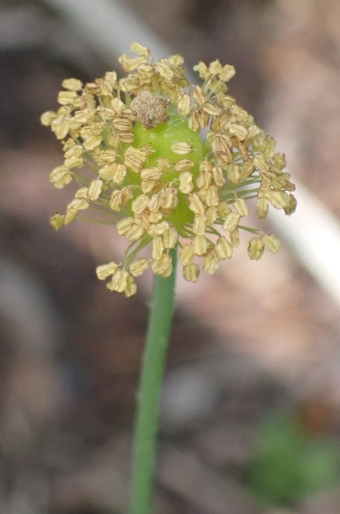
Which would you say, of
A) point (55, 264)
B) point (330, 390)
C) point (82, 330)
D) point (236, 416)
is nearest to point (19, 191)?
point (55, 264)

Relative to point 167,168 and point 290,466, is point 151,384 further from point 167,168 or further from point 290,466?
point 290,466

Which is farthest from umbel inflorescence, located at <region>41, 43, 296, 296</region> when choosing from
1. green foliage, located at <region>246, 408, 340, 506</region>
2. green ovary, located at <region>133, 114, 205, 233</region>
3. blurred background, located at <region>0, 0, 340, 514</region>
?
green foliage, located at <region>246, 408, 340, 506</region>

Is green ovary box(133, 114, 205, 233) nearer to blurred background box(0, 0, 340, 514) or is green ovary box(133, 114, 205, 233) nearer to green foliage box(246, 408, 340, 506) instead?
blurred background box(0, 0, 340, 514)

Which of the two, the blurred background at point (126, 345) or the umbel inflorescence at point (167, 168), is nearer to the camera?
the umbel inflorescence at point (167, 168)

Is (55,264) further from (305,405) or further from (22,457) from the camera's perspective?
(305,405)

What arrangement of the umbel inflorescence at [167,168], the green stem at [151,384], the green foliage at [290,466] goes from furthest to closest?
1. the green foliage at [290,466]
2. the green stem at [151,384]
3. the umbel inflorescence at [167,168]

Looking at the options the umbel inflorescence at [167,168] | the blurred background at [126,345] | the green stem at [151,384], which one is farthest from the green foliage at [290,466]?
the umbel inflorescence at [167,168]

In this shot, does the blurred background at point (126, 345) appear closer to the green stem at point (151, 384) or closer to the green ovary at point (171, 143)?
the green stem at point (151, 384)

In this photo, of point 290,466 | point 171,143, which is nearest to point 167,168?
point 171,143
